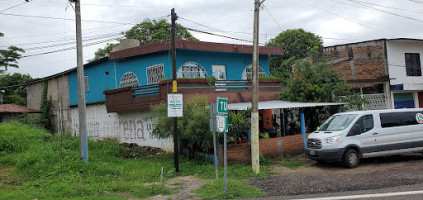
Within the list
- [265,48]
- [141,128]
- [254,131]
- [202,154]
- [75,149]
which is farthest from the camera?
[265,48]

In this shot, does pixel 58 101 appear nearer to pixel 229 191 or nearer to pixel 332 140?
pixel 229 191

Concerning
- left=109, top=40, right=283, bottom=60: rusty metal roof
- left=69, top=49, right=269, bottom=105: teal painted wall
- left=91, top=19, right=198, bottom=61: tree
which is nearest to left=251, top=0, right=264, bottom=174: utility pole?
left=109, top=40, right=283, bottom=60: rusty metal roof

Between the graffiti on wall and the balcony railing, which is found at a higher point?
the balcony railing

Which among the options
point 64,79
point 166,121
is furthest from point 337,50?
point 64,79

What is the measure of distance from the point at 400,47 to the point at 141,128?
17940 millimetres

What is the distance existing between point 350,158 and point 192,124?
544 centimetres

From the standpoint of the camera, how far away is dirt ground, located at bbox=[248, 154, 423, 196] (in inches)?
310

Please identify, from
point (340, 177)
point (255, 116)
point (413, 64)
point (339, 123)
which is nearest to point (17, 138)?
point (255, 116)

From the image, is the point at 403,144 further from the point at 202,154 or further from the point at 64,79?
the point at 64,79

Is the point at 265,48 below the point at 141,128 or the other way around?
the other way around

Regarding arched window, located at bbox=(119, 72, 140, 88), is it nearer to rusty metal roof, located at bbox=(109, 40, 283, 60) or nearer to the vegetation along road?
rusty metal roof, located at bbox=(109, 40, 283, 60)

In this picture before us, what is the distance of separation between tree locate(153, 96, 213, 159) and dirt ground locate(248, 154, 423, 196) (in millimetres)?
2614

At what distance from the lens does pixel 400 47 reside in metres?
21.2

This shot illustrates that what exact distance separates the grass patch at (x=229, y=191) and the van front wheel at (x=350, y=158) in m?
3.90
